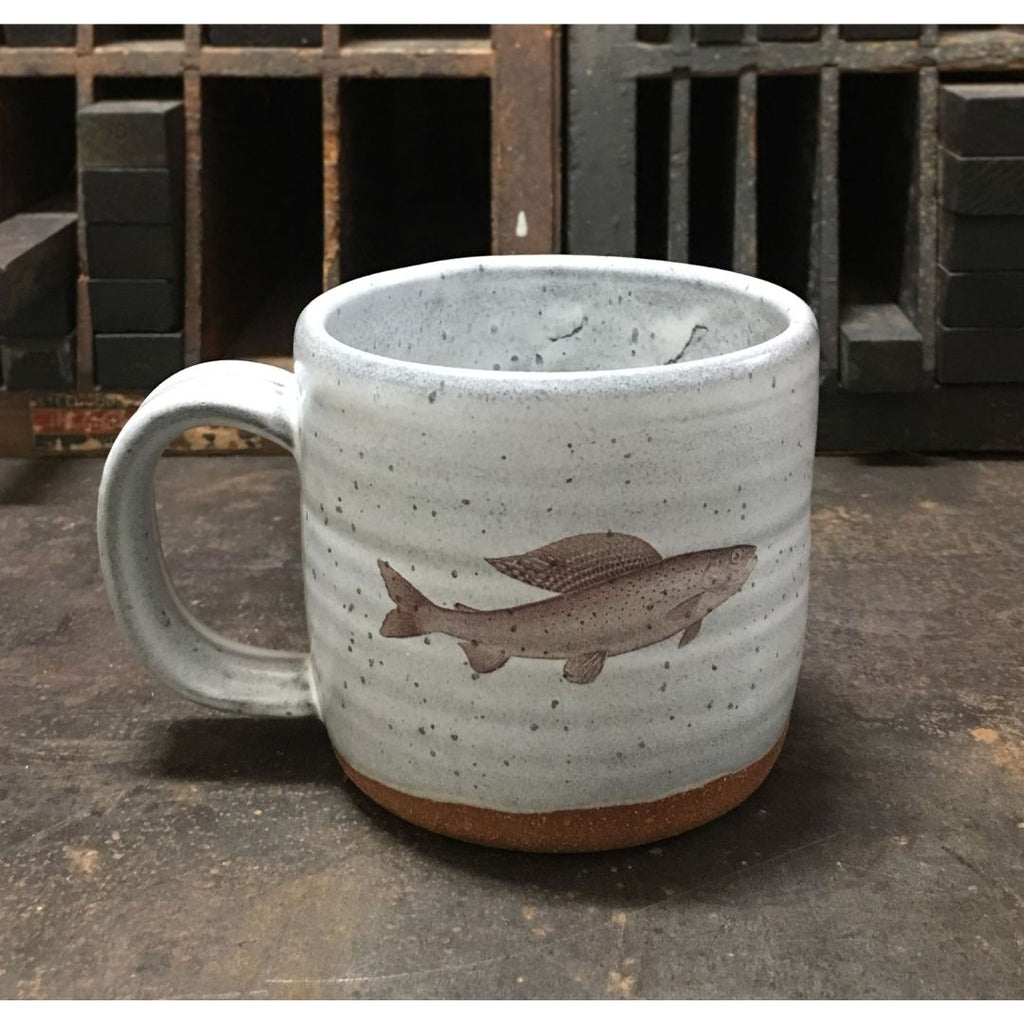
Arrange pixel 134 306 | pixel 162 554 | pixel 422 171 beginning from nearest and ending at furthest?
pixel 162 554 < pixel 134 306 < pixel 422 171

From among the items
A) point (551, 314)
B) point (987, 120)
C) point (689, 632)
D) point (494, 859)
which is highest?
point (987, 120)

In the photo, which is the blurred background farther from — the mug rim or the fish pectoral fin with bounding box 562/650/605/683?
the fish pectoral fin with bounding box 562/650/605/683

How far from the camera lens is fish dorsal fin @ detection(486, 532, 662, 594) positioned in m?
0.50

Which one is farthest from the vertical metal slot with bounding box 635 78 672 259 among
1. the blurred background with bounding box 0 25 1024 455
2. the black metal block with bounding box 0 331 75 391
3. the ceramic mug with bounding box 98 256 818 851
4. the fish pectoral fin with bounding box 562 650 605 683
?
the fish pectoral fin with bounding box 562 650 605 683

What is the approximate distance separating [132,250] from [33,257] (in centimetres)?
10

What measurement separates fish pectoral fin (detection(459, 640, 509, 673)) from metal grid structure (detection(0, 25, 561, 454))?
1.87 ft

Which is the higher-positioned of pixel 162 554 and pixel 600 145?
pixel 600 145

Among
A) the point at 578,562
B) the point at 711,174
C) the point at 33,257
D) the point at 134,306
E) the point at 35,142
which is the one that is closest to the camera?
the point at 578,562

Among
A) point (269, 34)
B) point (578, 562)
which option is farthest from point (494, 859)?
point (269, 34)

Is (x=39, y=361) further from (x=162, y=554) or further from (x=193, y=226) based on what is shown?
(x=162, y=554)

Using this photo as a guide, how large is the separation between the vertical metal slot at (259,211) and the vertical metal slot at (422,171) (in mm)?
69

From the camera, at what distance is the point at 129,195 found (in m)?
1.02

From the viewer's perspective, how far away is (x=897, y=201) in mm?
1105

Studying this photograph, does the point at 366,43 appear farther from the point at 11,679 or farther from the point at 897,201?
the point at 11,679
